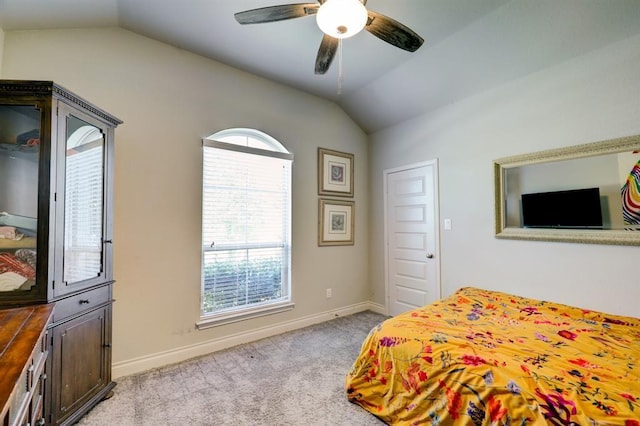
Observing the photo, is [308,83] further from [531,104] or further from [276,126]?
[531,104]

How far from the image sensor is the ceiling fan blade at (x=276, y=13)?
1.64m

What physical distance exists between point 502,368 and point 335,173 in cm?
284

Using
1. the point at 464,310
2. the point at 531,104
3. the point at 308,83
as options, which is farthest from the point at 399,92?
the point at 464,310

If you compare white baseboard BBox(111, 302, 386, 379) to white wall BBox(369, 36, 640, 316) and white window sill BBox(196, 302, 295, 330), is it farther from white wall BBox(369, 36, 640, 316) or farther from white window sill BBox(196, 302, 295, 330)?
white wall BBox(369, 36, 640, 316)

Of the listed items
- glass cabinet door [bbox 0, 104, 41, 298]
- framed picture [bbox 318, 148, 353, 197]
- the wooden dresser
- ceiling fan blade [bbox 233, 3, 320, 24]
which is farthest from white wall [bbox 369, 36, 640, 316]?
glass cabinet door [bbox 0, 104, 41, 298]

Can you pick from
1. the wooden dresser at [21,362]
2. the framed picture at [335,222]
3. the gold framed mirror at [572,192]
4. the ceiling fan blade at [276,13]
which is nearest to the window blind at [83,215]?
the wooden dresser at [21,362]

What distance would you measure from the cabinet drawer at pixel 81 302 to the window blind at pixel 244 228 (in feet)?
2.89

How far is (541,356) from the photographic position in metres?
1.54

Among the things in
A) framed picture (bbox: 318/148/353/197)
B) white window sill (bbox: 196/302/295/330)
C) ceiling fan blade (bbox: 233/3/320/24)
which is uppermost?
ceiling fan blade (bbox: 233/3/320/24)

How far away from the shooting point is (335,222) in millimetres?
3801

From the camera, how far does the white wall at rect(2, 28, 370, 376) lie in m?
2.26

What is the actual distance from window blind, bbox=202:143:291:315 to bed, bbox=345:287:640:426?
1.54m

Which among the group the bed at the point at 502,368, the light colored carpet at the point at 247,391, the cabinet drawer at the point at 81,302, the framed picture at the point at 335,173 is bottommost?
the light colored carpet at the point at 247,391

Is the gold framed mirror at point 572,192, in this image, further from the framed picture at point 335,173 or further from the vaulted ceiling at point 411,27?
the framed picture at point 335,173
